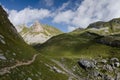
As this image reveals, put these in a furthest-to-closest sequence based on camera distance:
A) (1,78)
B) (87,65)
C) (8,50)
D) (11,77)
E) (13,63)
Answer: (87,65) < (8,50) < (13,63) < (11,77) < (1,78)

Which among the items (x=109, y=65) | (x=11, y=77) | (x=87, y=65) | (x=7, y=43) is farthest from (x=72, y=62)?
(x=11, y=77)

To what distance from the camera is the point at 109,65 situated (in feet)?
610

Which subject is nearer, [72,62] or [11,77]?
[11,77]

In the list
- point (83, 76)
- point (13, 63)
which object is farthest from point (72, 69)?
point (13, 63)

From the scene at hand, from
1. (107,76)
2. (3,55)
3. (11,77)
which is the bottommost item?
(107,76)

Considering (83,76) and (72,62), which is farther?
(72,62)

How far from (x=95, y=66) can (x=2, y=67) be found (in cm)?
11196

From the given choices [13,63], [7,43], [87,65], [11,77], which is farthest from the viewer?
[87,65]

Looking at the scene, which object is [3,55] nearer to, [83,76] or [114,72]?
[83,76]

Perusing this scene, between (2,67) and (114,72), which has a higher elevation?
(2,67)

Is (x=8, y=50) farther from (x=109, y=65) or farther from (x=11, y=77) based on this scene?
(x=109, y=65)

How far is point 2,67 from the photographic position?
80812mm

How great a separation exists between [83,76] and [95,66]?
20355 mm

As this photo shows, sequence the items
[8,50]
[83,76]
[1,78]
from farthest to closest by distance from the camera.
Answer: [83,76] < [8,50] < [1,78]
